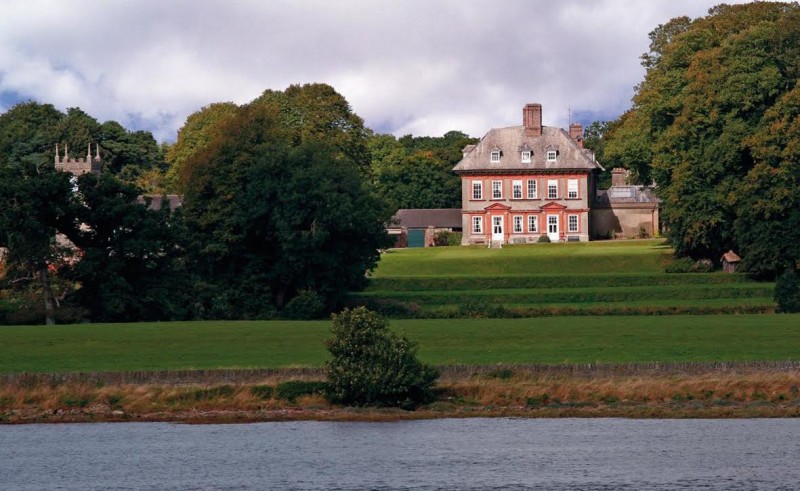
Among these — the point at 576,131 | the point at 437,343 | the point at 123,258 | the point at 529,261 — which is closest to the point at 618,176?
the point at 576,131

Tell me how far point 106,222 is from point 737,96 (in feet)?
116

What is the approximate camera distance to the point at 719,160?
264ft

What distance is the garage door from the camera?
12462cm

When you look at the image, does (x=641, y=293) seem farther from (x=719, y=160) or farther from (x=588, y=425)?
(x=588, y=425)

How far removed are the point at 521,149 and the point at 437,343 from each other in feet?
228

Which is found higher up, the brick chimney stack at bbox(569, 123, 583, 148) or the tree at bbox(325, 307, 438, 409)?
the brick chimney stack at bbox(569, 123, 583, 148)

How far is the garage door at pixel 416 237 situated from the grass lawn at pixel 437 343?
64.6 metres

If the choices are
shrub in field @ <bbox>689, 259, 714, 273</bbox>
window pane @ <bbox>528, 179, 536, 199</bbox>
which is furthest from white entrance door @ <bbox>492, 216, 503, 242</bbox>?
shrub in field @ <bbox>689, 259, 714, 273</bbox>

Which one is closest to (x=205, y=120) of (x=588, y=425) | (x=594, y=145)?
(x=594, y=145)

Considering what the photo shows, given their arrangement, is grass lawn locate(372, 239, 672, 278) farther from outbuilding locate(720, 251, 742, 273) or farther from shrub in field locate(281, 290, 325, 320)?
shrub in field locate(281, 290, 325, 320)

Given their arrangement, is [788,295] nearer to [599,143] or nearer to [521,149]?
[521,149]

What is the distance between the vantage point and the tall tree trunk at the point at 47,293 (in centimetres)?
6347

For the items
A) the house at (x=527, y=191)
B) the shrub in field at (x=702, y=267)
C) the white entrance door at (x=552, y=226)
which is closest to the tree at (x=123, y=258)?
the shrub in field at (x=702, y=267)

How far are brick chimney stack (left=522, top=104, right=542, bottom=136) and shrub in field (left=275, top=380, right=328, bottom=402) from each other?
7896 cm
